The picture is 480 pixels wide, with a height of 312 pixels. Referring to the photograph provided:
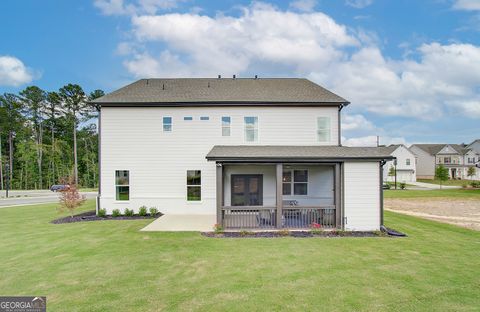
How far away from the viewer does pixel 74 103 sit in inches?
1709

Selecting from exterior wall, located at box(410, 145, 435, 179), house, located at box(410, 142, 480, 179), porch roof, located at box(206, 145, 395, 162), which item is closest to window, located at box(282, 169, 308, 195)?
porch roof, located at box(206, 145, 395, 162)

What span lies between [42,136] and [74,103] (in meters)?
11.0

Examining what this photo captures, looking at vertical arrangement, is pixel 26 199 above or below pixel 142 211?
below

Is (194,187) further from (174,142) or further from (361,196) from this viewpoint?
(361,196)

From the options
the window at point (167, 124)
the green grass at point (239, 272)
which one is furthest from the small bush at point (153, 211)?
the window at point (167, 124)

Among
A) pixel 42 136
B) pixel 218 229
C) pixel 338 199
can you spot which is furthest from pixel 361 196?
pixel 42 136

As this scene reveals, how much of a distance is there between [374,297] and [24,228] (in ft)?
48.5

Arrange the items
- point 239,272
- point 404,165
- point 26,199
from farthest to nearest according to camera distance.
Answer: point 404,165 < point 26,199 < point 239,272

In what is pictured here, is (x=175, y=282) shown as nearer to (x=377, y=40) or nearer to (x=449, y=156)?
(x=377, y=40)

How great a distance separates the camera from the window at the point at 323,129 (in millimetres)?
14789

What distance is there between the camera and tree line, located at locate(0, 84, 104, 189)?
42812 millimetres

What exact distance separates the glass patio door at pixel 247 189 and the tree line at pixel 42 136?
39.0 metres

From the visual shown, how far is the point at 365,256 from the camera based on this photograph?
770cm

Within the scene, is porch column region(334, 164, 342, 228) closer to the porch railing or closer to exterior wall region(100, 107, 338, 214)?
the porch railing
